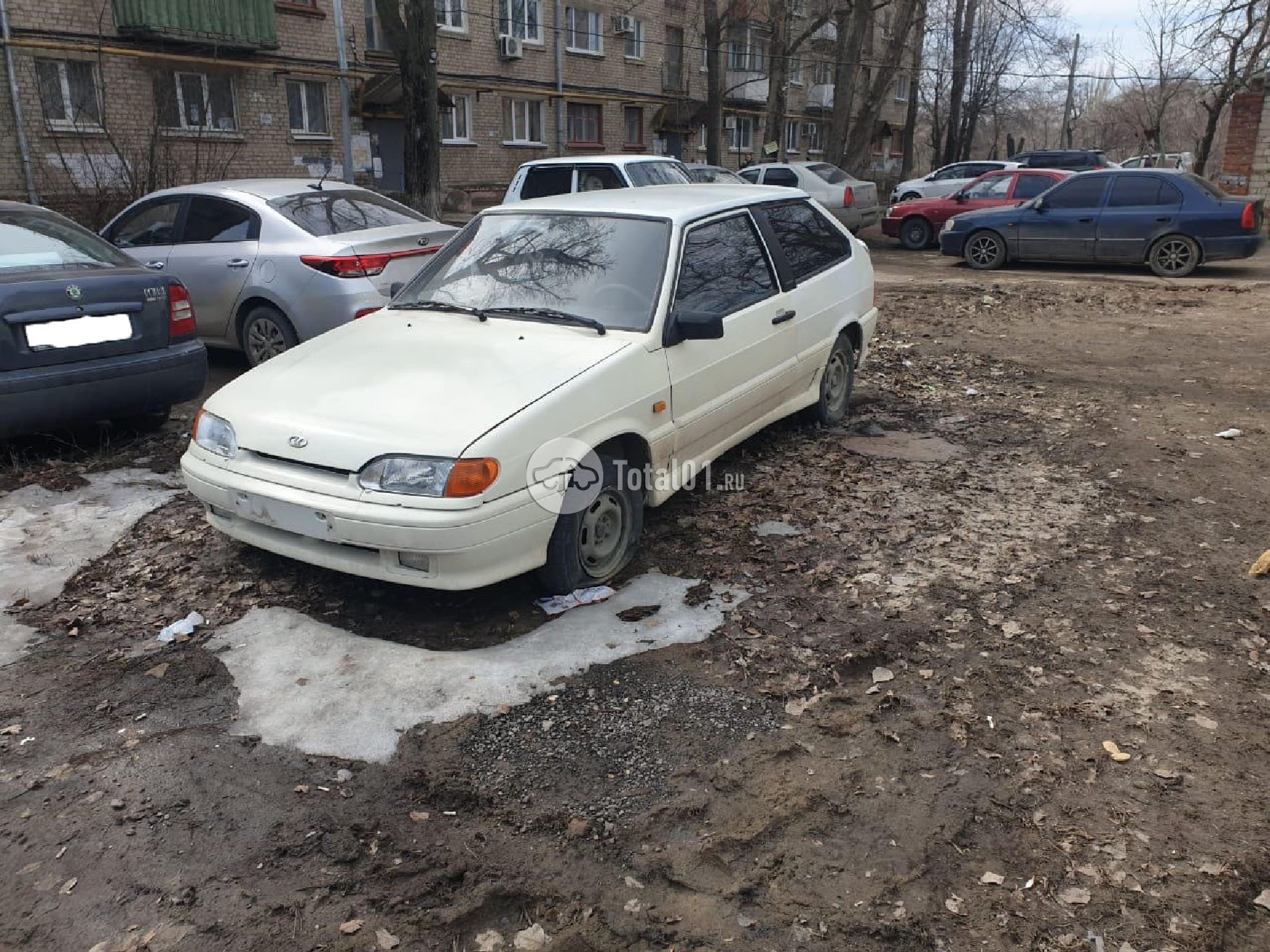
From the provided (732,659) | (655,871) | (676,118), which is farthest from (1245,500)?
(676,118)

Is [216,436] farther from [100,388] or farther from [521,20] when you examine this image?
[521,20]

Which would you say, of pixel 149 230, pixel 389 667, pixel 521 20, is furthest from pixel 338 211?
pixel 521 20

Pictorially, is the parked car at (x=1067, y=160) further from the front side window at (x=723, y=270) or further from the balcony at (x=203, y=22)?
the front side window at (x=723, y=270)

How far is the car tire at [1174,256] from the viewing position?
1398cm

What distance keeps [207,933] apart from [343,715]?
101 cm

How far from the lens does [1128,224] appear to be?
14.2 metres

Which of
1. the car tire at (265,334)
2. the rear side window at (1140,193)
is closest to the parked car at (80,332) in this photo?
the car tire at (265,334)

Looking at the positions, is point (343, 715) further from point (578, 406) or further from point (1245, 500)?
point (1245, 500)

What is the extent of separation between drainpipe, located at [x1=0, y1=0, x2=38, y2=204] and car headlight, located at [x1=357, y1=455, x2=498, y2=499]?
1873 centimetres

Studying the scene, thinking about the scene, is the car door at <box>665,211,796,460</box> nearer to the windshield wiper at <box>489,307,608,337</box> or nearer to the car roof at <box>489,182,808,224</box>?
the car roof at <box>489,182,808,224</box>

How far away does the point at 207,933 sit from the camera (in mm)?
2504

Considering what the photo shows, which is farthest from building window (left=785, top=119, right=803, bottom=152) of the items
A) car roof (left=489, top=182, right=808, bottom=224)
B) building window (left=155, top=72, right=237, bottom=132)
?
car roof (left=489, top=182, right=808, bottom=224)

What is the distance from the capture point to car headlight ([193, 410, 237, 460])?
13.6 ft

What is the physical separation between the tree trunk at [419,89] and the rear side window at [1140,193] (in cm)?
996
